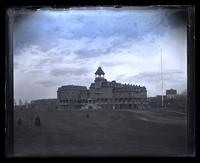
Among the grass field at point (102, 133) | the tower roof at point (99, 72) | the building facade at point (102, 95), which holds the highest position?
the tower roof at point (99, 72)

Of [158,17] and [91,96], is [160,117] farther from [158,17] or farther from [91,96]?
[158,17]

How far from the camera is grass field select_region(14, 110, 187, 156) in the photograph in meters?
2.15

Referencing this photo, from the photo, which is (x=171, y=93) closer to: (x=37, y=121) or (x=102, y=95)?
(x=102, y=95)

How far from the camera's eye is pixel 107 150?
2154 mm

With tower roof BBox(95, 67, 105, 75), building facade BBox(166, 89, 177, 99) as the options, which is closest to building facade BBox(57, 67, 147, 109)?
tower roof BBox(95, 67, 105, 75)

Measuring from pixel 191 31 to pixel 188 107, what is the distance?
541 millimetres

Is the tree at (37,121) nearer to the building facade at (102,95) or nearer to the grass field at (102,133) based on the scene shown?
the grass field at (102,133)

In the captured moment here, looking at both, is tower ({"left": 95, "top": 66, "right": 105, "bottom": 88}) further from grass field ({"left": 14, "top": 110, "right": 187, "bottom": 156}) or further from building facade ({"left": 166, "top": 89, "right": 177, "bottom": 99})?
building facade ({"left": 166, "top": 89, "right": 177, "bottom": 99})

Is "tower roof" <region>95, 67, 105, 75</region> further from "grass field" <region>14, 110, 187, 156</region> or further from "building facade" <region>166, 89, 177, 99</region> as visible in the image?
"building facade" <region>166, 89, 177, 99</region>

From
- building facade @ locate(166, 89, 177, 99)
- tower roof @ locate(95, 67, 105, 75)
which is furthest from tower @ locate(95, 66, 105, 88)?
building facade @ locate(166, 89, 177, 99)

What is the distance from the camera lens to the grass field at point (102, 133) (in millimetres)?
2146

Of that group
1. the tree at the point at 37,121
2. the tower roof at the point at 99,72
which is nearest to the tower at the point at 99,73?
the tower roof at the point at 99,72

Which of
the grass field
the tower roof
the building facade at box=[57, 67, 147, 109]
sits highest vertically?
the tower roof

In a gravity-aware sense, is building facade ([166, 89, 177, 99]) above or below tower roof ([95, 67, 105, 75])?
below
